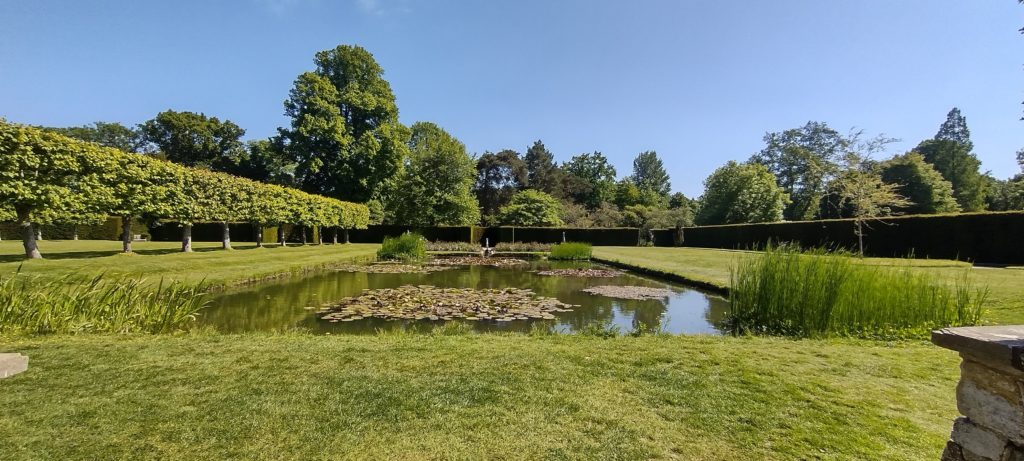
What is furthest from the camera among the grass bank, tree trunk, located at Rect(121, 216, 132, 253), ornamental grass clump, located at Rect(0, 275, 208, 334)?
tree trunk, located at Rect(121, 216, 132, 253)

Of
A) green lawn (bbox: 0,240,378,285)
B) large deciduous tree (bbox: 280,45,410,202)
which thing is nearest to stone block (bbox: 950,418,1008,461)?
green lawn (bbox: 0,240,378,285)

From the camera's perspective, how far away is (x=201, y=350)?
4148 millimetres

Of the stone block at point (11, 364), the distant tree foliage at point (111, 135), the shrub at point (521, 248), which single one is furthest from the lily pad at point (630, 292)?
the distant tree foliage at point (111, 135)

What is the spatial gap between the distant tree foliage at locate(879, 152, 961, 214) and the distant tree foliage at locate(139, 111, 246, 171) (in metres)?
52.8

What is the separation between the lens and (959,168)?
4181 centimetres

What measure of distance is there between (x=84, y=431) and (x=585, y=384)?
2893 millimetres

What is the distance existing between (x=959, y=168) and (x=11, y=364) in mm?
58628

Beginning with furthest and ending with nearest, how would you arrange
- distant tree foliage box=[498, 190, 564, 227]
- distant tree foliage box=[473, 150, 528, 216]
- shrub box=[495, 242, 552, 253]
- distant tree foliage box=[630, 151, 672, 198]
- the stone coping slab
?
distant tree foliage box=[630, 151, 672, 198] → distant tree foliage box=[473, 150, 528, 216] → distant tree foliage box=[498, 190, 564, 227] → shrub box=[495, 242, 552, 253] → the stone coping slab

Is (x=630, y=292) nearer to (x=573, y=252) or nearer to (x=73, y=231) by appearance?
(x=573, y=252)

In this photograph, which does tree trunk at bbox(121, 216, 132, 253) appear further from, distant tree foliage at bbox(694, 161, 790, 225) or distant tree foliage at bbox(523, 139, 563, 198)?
distant tree foliage at bbox(694, 161, 790, 225)

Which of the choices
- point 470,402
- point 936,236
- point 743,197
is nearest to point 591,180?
point 743,197

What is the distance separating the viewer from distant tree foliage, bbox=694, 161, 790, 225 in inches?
1407

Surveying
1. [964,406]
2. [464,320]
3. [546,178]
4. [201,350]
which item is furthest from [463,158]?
[964,406]

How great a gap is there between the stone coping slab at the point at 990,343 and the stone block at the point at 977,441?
272 mm
